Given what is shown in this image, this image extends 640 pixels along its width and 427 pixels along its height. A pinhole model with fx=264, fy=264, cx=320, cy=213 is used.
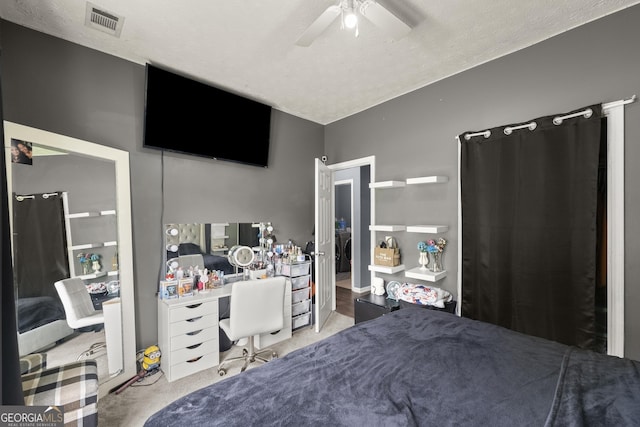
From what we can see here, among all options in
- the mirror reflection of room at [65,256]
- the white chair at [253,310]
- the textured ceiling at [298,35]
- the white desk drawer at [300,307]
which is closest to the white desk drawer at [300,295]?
the white desk drawer at [300,307]

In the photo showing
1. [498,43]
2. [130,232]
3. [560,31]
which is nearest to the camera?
[560,31]

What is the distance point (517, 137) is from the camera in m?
2.16

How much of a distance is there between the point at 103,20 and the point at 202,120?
0.97m

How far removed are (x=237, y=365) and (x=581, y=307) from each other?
9.13 feet

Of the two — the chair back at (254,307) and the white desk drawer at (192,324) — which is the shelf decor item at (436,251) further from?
the white desk drawer at (192,324)

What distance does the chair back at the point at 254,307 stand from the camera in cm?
219

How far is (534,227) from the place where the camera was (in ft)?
6.78

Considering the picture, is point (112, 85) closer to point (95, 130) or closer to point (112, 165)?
point (95, 130)

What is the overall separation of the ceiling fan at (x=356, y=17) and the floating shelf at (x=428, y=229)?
65.1 inches

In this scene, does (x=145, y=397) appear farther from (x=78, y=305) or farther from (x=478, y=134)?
(x=478, y=134)

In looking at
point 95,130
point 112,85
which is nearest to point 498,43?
point 112,85

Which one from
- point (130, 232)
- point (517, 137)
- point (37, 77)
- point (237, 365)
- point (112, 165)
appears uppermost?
point (37, 77)

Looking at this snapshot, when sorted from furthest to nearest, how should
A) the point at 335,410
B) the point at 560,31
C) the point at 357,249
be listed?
the point at 357,249 < the point at 560,31 < the point at 335,410

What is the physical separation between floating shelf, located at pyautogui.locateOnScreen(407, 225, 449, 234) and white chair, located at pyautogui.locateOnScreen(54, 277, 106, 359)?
2.82 metres
